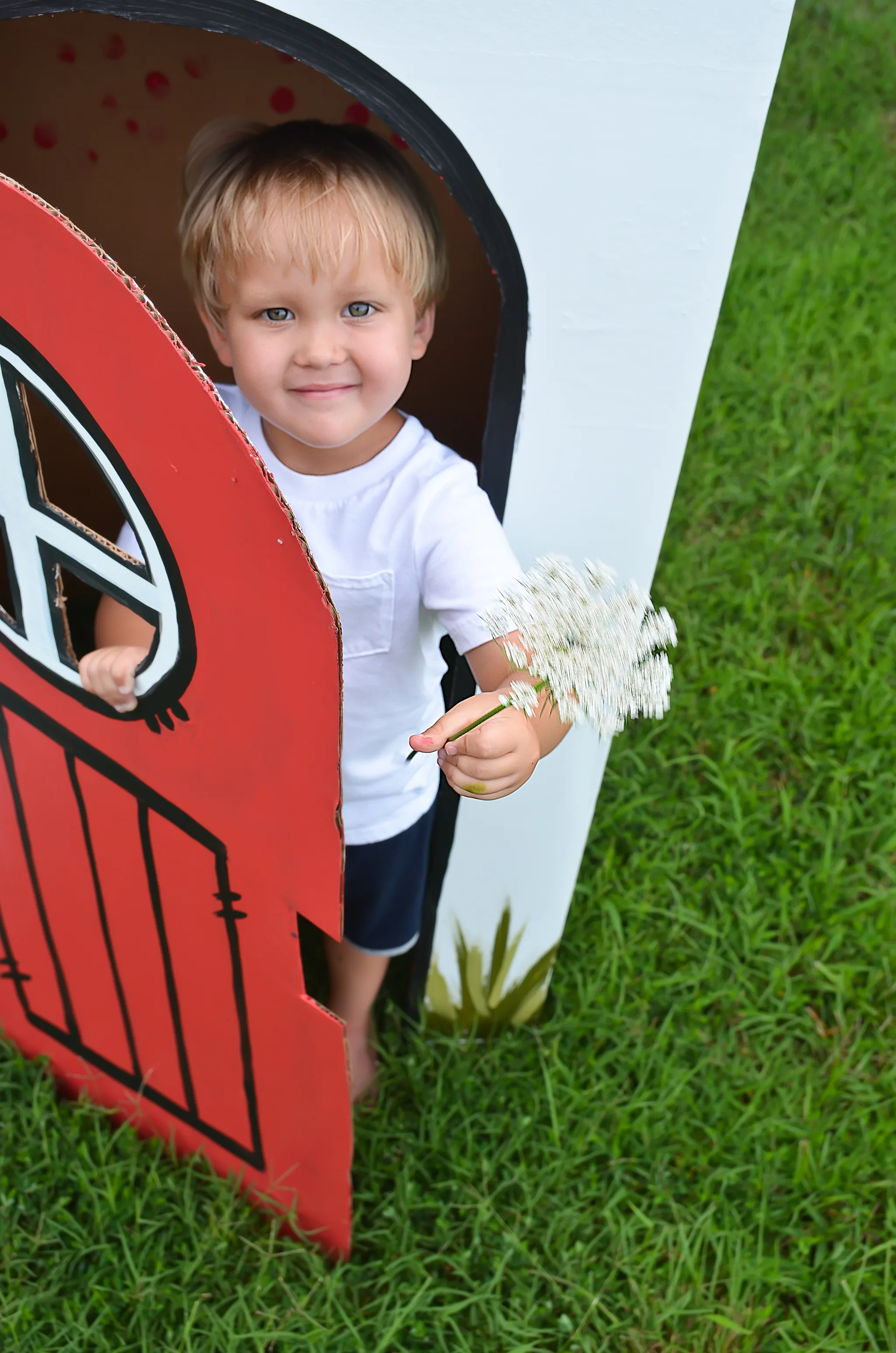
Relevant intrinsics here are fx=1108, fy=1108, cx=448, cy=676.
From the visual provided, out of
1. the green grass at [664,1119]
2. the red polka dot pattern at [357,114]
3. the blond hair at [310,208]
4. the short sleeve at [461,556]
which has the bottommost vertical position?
the green grass at [664,1119]

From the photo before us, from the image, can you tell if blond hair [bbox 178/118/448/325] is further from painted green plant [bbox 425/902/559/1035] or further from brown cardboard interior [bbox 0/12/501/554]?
painted green plant [bbox 425/902/559/1035]

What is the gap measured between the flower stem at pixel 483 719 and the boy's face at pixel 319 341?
337 mm

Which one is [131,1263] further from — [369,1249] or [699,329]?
[699,329]

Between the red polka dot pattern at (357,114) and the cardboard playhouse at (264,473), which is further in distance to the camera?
the red polka dot pattern at (357,114)

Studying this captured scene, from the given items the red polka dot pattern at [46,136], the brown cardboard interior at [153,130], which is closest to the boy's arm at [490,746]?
the brown cardboard interior at [153,130]

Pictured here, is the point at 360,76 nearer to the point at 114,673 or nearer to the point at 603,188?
the point at 603,188

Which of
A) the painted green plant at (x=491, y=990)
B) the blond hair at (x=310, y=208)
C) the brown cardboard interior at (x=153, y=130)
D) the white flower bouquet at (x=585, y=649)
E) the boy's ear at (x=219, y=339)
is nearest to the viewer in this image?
the white flower bouquet at (x=585, y=649)

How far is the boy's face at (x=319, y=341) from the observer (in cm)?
100

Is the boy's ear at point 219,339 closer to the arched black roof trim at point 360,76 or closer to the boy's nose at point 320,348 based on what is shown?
the boy's nose at point 320,348

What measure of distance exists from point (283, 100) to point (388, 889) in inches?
41.6

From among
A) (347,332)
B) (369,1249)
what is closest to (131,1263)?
(369,1249)

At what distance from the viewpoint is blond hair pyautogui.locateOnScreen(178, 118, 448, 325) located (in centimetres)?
99

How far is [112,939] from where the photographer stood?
4.36ft

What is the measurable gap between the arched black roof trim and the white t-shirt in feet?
0.66
